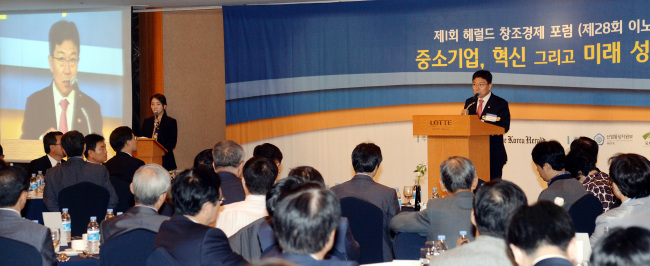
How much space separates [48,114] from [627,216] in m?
8.91

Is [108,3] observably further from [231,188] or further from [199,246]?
[199,246]

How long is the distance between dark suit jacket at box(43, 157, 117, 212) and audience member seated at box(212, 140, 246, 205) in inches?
51.1

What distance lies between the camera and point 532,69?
869cm

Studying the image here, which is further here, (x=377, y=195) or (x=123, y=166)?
(x=123, y=166)

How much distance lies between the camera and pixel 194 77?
10.5m

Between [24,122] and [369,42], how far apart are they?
542cm

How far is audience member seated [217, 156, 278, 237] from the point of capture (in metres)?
3.88

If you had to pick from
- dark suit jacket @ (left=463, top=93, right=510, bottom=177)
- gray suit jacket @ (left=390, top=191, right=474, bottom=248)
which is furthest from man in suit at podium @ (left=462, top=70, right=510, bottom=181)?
gray suit jacket @ (left=390, top=191, right=474, bottom=248)

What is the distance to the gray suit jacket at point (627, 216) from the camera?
3583 mm

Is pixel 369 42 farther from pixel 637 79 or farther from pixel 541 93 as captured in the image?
pixel 637 79

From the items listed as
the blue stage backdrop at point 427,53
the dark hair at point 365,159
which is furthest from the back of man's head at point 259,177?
the blue stage backdrop at point 427,53

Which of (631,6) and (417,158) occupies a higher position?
(631,6)

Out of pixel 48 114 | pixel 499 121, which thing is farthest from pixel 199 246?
pixel 48 114

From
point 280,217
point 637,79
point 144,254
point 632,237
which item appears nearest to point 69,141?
point 144,254
